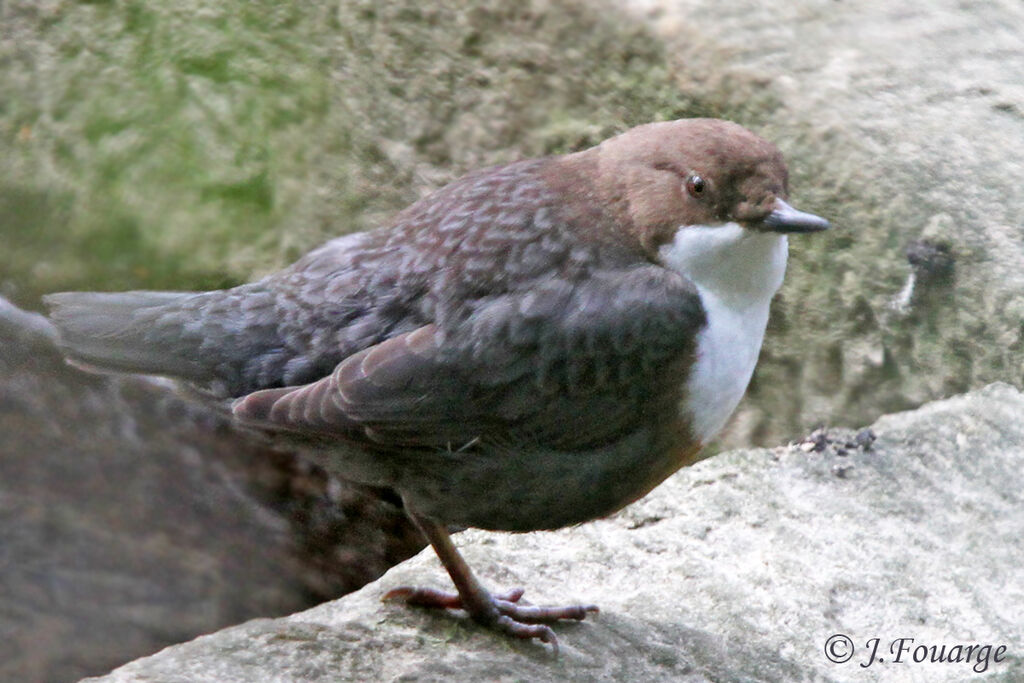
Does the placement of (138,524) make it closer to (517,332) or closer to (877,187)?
(517,332)

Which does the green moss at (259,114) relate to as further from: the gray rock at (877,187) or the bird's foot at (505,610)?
the bird's foot at (505,610)

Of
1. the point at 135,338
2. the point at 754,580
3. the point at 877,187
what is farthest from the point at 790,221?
the point at 135,338

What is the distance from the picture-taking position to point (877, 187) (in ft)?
11.3

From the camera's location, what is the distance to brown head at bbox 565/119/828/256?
7.71 ft

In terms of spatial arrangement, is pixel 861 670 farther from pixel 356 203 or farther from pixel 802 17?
pixel 356 203

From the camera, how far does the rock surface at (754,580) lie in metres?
2.58

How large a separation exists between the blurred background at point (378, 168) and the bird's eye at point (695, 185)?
1.20 metres

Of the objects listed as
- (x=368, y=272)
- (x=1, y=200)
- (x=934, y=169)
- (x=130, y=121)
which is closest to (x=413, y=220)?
(x=368, y=272)

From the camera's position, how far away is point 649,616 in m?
2.78

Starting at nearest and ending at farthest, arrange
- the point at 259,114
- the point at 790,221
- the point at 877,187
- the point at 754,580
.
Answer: the point at 790,221, the point at 754,580, the point at 877,187, the point at 259,114

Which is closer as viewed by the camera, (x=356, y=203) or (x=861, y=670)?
(x=861, y=670)

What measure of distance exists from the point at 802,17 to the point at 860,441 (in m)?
1.43

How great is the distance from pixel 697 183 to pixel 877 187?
4.09 feet

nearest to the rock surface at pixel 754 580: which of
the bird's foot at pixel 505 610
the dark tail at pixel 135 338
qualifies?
the bird's foot at pixel 505 610
